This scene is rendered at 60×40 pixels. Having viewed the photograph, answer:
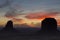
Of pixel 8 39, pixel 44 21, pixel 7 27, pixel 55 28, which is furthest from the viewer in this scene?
pixel 7 27

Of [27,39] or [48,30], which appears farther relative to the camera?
[48,30]

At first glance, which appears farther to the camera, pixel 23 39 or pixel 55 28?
pixel 55 28

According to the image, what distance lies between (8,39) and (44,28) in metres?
71.7

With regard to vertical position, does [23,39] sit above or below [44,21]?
below

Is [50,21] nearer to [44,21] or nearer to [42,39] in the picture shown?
[44,21]

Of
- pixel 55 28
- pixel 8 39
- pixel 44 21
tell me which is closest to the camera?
pixel 8 39

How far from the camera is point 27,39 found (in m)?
61.6

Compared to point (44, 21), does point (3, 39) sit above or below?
below

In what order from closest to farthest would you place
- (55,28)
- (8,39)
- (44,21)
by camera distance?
(8,39), (55,28), (44,21)

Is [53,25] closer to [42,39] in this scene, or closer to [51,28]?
[51,28]

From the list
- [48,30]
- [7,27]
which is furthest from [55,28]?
[7,27]

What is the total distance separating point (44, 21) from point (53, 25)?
6.97m

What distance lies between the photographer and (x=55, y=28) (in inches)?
4980

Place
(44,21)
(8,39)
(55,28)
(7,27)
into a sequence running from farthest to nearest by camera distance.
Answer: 1. (7,27)
2. (44,21)
3. (55,28)
4. (8,39)
